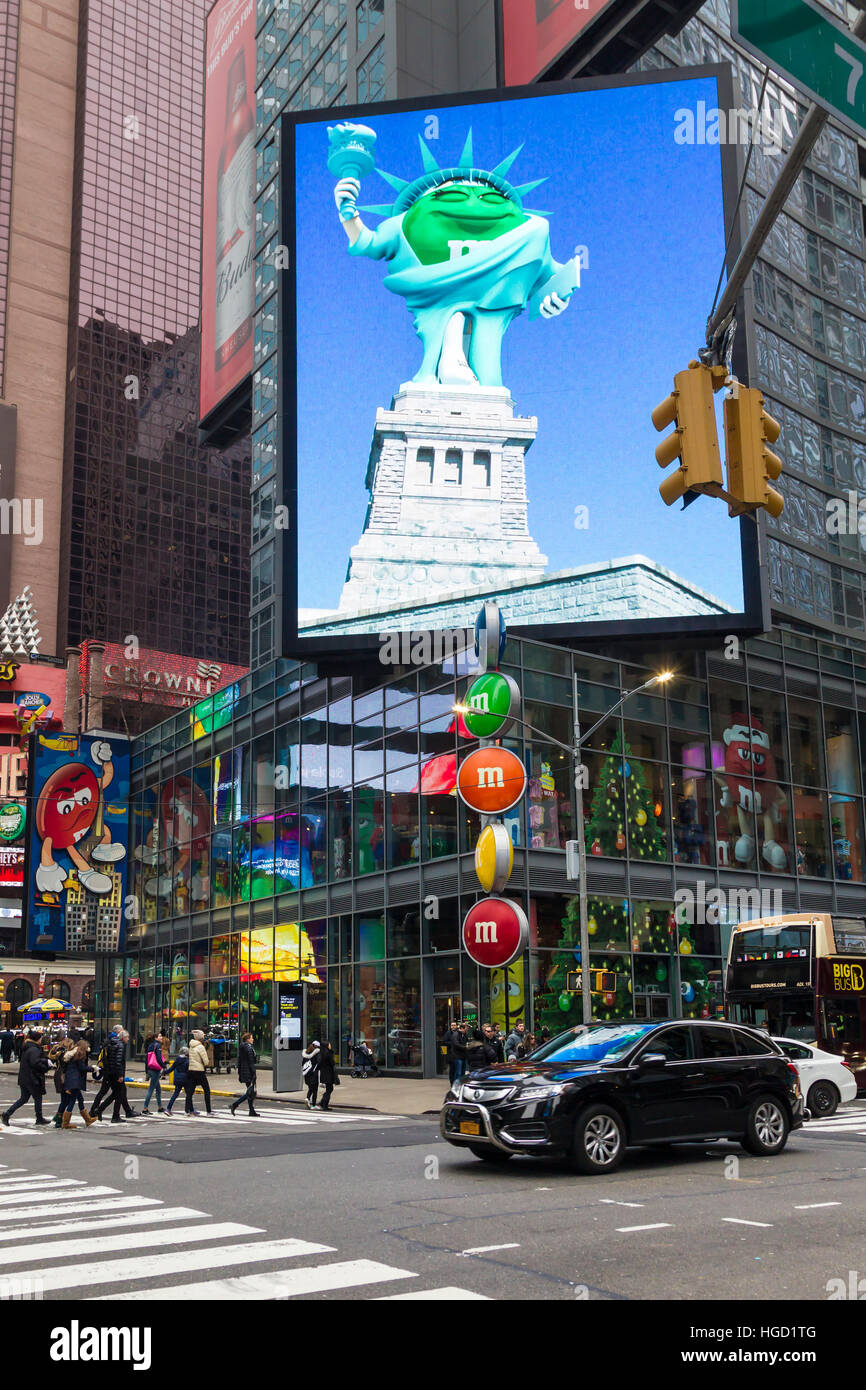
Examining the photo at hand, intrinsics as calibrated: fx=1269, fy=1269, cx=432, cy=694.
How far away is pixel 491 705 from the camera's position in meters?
31.5

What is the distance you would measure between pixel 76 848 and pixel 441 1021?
23.8 m

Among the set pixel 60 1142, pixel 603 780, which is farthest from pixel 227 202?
pixel 60 1142

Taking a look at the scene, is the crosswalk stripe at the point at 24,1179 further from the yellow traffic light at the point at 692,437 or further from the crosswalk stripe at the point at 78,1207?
the yellow traffic light at the point at 692,437

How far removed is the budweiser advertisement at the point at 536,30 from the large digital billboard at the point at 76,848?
34621mm

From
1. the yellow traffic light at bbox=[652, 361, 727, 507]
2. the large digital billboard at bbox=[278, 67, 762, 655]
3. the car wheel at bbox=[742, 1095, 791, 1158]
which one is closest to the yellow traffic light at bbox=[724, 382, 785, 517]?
the yellow traffic light at bbox=[652, 361, 727, 507]

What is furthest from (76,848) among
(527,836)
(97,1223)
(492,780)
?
(97,1223)

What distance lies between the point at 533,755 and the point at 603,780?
298cm

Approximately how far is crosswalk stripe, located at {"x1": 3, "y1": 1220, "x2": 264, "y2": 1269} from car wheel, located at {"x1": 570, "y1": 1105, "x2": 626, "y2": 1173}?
428 centimetres

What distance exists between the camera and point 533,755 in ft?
116

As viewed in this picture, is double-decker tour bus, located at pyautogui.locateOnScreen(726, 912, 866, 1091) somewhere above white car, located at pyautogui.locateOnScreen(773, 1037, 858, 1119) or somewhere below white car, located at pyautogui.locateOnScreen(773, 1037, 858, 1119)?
above

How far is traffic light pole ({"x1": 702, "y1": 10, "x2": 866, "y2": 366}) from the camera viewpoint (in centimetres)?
746

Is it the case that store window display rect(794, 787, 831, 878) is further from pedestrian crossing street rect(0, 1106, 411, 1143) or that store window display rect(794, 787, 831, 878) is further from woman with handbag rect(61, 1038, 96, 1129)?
woman with handbag rect(61, 1038, 96, 1129)

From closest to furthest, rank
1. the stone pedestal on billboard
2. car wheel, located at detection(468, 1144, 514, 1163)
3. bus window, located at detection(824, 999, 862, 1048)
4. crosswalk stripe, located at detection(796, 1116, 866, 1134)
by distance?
car wheel, located at detection(468, 1144, 514, 1163)
crosswalk stripe, located at detection(796, 1116, 866, 1134)
bus window, located at detection(824, 999, 862, 1048)
the stone pedestal on billboard

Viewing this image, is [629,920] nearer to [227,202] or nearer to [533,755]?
[533,755]
